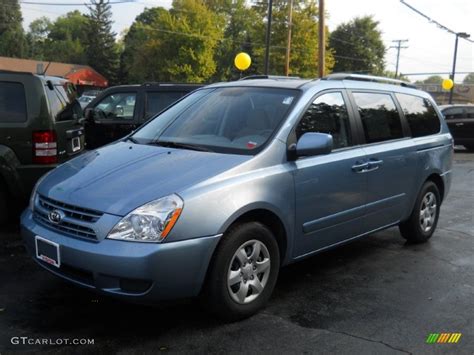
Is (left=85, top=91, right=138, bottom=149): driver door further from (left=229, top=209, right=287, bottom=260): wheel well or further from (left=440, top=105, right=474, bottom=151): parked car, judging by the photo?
(left=440, top=105, right=474, bottom=151): parked car

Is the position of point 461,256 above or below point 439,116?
below

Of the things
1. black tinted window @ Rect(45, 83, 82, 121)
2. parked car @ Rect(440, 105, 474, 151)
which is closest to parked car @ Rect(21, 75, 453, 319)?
black tinted window @ Rect(45, 83, 82, 121)

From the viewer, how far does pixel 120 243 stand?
307 centimetres

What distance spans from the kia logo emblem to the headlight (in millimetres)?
474

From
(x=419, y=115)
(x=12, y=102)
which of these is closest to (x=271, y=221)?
(x=419, y=115)

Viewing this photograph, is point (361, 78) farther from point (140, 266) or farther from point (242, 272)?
point (140, 266)

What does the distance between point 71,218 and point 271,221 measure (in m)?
1.41

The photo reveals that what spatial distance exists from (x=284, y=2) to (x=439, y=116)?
1550 inches

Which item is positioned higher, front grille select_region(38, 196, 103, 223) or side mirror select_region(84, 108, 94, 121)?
side mirror select_region(84, 108, 94, 121)

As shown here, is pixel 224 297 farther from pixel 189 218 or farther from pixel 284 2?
pixel 284 2

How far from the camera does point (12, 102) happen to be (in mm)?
5629

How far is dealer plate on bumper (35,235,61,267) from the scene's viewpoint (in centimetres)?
331

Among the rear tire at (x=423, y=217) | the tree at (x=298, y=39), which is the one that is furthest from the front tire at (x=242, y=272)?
the tree at (x=298, y=39)

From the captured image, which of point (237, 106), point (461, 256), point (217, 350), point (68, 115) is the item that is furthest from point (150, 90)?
point (217, 350)
